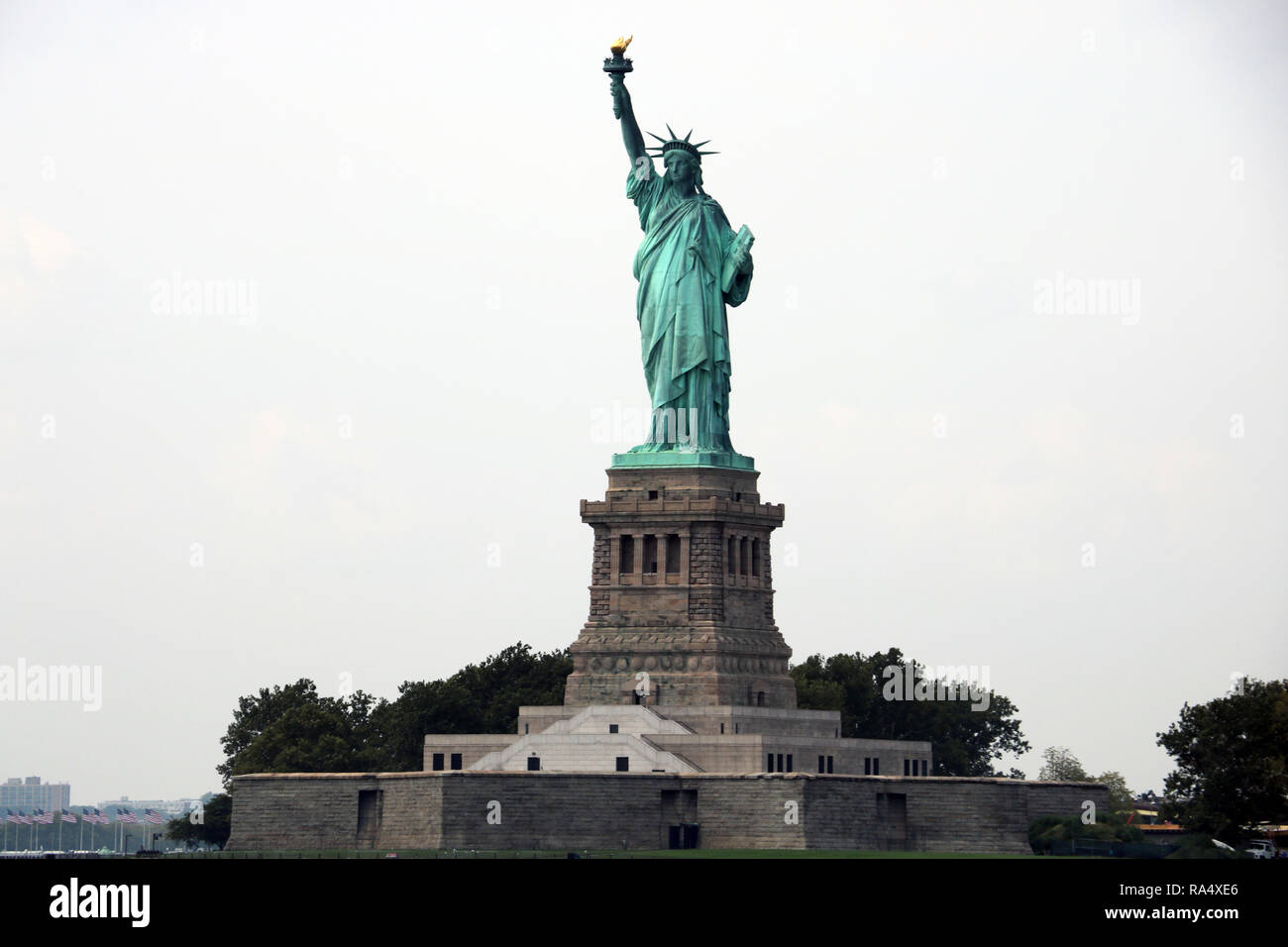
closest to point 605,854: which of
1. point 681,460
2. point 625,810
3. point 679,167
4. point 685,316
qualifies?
point 625,810

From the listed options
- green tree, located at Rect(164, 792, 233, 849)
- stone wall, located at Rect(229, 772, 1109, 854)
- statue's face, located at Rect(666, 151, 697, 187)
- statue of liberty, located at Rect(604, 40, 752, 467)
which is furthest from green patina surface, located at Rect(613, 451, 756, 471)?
green tree, located at Rect(164, 792, 233, 849)

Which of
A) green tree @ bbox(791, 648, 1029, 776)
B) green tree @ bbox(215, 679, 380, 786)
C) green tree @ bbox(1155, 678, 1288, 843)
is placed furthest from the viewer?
green tree @ bbox(791, 648, 1029, 776)

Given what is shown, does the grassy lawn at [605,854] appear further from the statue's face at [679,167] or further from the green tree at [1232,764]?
the statue's face at [679,167]

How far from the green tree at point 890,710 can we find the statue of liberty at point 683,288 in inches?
791

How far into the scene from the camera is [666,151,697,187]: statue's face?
362 feet

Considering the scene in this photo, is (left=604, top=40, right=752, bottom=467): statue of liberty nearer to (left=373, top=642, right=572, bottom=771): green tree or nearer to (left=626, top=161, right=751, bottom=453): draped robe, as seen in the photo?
(left=626, top=161, right=751, bottom=453): draped robe

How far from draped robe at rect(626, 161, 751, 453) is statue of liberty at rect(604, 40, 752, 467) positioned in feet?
0.12

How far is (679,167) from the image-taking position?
363ft

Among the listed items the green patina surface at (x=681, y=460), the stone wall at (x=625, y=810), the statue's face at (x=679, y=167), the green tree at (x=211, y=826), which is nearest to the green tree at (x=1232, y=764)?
the stone wall at (x=625, y=810)

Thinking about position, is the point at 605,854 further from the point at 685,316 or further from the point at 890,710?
the point at 890,710
